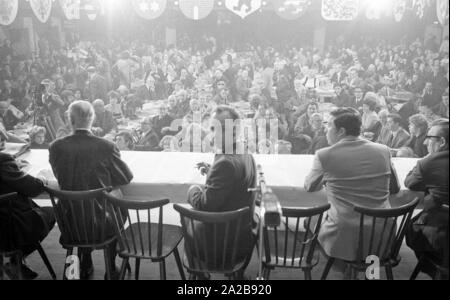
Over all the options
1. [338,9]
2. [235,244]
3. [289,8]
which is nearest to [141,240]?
[235,244]

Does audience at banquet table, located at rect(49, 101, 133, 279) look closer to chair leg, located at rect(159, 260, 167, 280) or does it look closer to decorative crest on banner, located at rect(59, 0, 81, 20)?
chair leg, located at rect(159, 260, 167, 280)

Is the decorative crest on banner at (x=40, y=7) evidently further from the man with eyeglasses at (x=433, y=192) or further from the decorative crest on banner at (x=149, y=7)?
the man with eyeglasses at (x=433, y=192)

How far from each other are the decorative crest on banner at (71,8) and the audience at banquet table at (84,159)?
3.51 meters

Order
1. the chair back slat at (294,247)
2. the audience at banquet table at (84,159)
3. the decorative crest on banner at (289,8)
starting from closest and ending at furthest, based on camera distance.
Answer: the chair back slat at (294,247), the audience at banquet table at (84,159), the decorative crest on banner at (289,8)

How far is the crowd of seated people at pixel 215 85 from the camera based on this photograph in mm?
5430

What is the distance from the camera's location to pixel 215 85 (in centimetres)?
603

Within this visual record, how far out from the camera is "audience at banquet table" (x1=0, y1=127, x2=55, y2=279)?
2152mm

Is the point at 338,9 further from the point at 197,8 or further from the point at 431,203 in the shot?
the point at 431,203

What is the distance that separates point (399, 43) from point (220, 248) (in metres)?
4.77

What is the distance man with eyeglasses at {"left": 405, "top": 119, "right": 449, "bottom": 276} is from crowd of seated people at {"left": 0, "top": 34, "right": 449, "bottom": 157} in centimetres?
304

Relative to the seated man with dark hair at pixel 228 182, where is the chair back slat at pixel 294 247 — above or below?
below

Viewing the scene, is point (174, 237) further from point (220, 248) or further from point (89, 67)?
point (89, 67)

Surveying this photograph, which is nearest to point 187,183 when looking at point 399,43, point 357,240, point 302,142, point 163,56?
point 357,240

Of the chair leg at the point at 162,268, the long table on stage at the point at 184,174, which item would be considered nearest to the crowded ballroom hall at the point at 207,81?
the long table on stage at the point at 184,174
